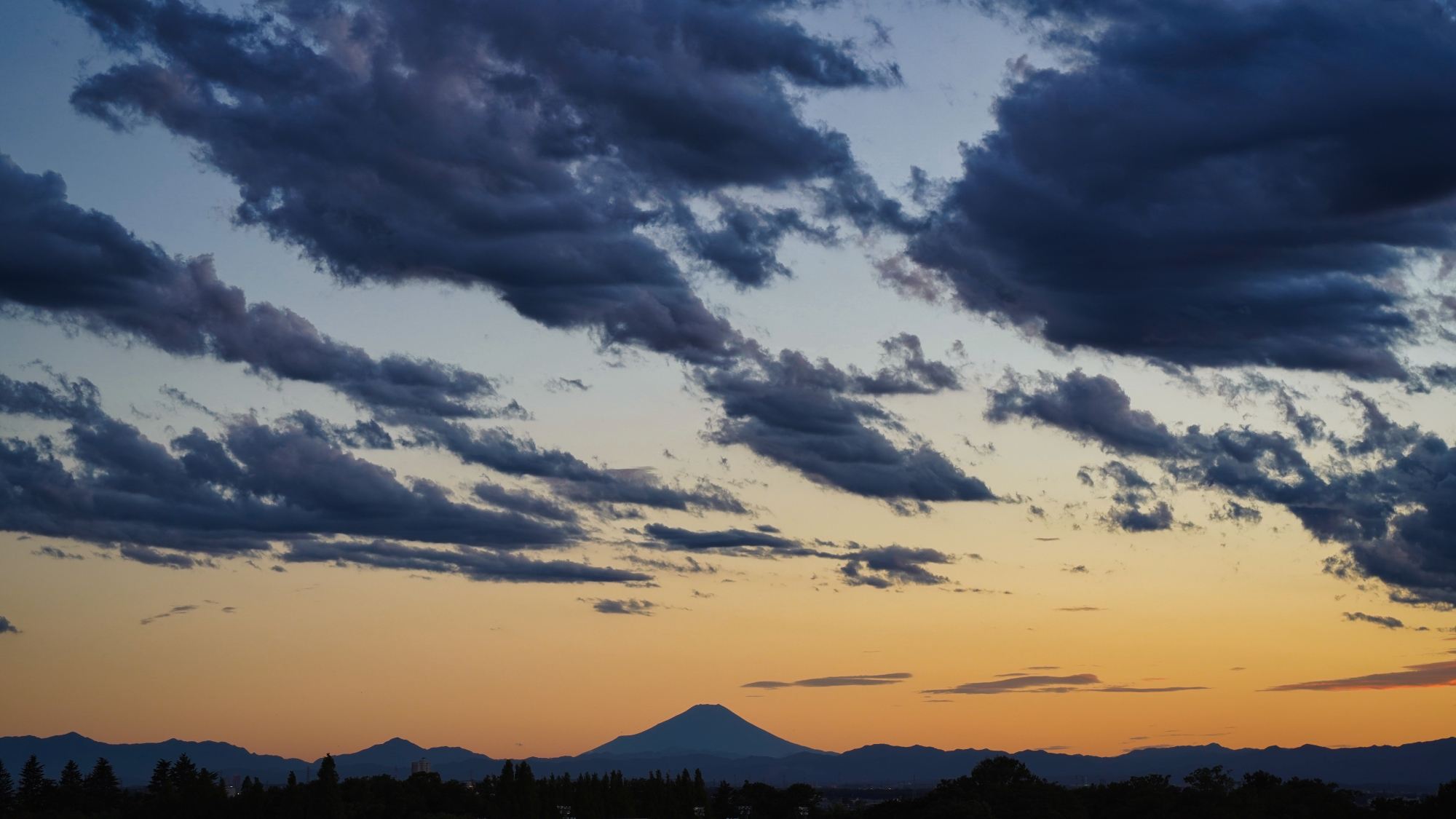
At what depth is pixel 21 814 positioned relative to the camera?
193m

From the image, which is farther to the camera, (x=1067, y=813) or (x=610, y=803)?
(x=610, y=803)

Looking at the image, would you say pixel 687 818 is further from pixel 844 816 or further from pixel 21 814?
pixel 21 814

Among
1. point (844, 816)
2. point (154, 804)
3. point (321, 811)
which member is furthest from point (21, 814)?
point (844, 816)

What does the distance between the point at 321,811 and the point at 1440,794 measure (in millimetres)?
145615

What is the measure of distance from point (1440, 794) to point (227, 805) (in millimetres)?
161309

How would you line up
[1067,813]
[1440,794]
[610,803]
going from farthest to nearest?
[610,803] < [1067,813] < [1440,794]

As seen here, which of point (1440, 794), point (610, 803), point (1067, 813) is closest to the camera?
point (1440, 794)

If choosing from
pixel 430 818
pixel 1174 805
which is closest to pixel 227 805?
pixel 430 818

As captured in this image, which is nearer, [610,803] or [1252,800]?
[1252,800]

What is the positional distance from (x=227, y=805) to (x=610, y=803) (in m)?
53.6

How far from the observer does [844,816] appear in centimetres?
19975

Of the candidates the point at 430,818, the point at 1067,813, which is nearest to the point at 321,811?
the point at 430,818

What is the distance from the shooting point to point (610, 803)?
633 ft

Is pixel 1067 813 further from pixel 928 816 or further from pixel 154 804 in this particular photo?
pixel 154 804
